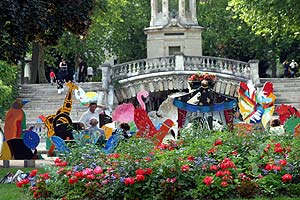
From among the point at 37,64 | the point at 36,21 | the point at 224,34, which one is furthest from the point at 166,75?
the point at 36,21

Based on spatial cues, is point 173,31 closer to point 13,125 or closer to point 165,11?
point 165,11

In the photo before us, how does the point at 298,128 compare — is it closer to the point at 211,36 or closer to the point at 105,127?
the point at 105,127

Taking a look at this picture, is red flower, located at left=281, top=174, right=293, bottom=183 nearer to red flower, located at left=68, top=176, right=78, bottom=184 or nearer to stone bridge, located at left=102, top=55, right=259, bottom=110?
red flower, located at left=68, top=176, right=78, bottom=184

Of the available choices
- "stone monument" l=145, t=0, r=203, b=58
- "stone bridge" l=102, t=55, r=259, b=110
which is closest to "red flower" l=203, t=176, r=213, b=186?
"stone bridge" l=102, t=55, r=259, b=110

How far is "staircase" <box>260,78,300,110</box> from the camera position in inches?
1391

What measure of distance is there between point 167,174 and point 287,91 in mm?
26999

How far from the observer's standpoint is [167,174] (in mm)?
10867

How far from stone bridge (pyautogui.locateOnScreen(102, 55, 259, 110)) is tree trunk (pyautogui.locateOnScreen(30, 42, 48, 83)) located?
260 inches

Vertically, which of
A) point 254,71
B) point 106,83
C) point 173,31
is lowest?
point 106,83

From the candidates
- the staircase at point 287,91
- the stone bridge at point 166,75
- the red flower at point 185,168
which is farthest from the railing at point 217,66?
the red flower at point 185,168

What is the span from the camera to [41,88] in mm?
37625

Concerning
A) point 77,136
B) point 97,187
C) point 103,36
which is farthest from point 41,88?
point 97,187

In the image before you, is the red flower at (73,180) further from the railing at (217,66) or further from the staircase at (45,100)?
the railing at (217,66)

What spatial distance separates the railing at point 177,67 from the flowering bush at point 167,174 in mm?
24919
